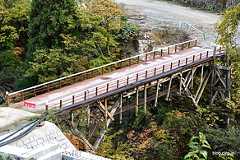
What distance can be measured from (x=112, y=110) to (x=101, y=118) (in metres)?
0.84

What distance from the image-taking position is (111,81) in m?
31.4

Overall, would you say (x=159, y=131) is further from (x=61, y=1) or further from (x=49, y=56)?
(x=61, y=1)

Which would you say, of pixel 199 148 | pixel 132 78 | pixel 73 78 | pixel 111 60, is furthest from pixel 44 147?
pixel 111 60

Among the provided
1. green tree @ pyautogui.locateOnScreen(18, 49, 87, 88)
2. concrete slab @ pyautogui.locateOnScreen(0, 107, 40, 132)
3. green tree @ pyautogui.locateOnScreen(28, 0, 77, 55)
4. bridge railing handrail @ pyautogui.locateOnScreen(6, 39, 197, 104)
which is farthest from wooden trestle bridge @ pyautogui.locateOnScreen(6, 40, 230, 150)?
green tree @ pyautogui.locateOnScreen(28, 0, 77, 55)

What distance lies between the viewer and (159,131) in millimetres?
32125

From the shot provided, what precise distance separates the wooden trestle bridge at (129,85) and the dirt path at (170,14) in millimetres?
6589

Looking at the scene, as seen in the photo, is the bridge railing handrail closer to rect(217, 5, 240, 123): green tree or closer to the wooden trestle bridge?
the wooden trestle bridge

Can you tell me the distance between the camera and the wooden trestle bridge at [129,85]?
28141 millimetres

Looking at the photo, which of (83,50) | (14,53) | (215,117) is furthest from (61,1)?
(215,117)

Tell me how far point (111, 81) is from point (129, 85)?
1333 mm

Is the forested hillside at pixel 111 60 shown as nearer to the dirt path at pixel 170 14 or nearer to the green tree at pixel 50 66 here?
the green tree at pixel 50 66

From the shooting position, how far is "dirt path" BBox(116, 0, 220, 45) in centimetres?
4686

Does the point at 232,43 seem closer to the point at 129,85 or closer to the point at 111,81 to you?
the point at 129,85

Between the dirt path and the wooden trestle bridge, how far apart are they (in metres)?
6.59
